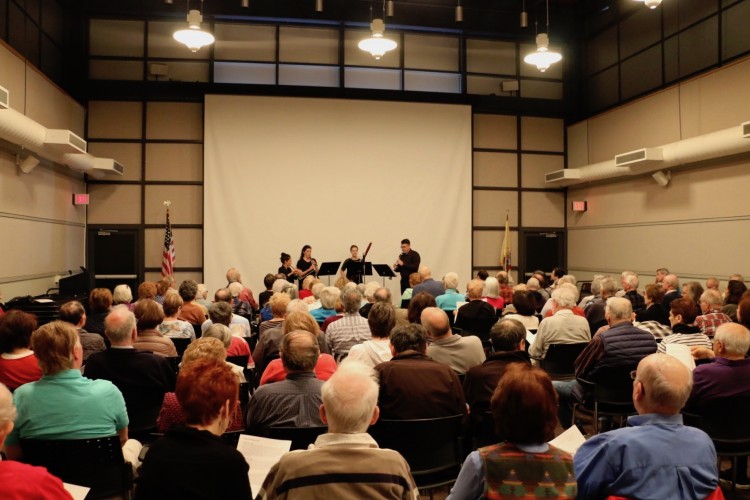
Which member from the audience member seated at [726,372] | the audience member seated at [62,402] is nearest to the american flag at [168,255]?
the audience member seated at [62,402]

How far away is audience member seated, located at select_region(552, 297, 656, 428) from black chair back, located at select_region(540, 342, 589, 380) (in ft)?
1.20

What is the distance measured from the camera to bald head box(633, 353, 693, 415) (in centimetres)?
208

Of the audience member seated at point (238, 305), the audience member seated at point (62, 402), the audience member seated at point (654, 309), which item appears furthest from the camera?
the audience member seated at point (238, 305)

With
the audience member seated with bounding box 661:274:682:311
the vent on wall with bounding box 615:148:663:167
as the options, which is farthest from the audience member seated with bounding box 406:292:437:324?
the vent on wall with bounding box 615:148:663:167

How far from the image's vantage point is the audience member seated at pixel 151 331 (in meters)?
4.21

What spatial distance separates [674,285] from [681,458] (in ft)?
20.7

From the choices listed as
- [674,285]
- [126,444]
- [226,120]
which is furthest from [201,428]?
[226,120]

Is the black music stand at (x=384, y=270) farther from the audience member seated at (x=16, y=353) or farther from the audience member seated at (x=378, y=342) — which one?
the audience member seated at (x=16, y=353)

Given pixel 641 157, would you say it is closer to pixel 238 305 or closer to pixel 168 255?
pixel 238 305

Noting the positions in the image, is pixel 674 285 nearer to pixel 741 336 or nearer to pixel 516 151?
pixel 741 336

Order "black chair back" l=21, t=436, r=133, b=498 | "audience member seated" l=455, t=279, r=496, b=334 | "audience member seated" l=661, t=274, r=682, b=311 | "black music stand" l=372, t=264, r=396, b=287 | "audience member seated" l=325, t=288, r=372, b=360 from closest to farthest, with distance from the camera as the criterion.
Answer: "black chair back" l=21, t=436, r=133, b=498
"audience member seated" l=325, t=288, r=372, b=360
"audience member seated" l=455, t=279, r=496, b=334
"audience member seated" l=661, t=274, r=682, b=311
"black music stand" l=372, t=264, r=396, b=287

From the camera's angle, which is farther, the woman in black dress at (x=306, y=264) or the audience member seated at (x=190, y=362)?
the woman in black dress at (x=306, y=264)

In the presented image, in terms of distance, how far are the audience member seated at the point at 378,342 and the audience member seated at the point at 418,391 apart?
2.43 feet

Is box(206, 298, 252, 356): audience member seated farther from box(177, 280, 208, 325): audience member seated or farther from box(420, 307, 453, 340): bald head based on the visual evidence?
box(420, 307, 453, 340): bald head
